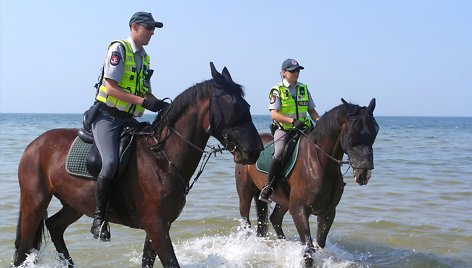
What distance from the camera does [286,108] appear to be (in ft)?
26.3

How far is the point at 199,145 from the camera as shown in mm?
4852

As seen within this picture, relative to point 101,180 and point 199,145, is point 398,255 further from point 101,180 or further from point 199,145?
point 101,180

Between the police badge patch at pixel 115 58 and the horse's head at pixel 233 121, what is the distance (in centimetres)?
92

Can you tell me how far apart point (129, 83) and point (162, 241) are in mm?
1527

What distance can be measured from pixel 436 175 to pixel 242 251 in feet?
35.9

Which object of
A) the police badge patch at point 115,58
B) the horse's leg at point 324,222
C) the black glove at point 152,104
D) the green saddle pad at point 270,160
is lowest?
the horse's leg at point 324,222

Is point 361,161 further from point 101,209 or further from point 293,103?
point 101,209

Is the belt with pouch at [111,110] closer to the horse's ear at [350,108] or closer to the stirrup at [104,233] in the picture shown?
the stirrup at [104,233]

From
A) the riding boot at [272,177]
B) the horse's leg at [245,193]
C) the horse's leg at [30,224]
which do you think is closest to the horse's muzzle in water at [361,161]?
the riding boot at [272,177]

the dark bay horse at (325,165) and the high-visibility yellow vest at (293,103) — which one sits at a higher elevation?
the high-visibility yellow vest at (293,103)

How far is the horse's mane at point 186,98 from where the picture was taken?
4754 millimetres

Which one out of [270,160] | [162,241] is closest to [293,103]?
[270,160]

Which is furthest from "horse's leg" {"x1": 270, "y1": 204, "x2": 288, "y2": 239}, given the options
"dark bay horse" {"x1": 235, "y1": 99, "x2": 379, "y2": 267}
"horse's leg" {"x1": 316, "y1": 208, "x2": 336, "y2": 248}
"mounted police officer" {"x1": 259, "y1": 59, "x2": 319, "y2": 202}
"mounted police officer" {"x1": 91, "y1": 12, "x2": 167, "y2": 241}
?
"mounted police officer" {"x1": 91, "y1": 12, "x2": 167, "y2": 241}

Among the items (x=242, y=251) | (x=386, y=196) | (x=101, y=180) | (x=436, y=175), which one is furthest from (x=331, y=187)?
(x=436, y=175)
